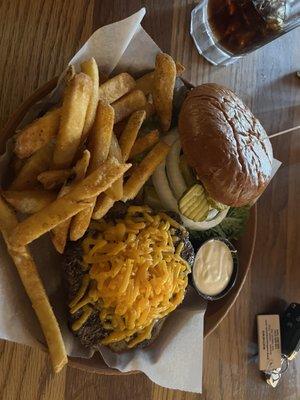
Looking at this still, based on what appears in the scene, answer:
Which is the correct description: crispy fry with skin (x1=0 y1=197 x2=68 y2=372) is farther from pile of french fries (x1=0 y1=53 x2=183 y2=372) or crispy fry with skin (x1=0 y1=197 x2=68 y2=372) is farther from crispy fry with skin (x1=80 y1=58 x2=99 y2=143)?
crispy fry with skin (x1=80 y1=58 x2=99 y2=143)

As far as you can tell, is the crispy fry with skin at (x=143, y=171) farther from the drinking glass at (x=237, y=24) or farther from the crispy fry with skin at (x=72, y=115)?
the drinking glass at (x=237, y=24)

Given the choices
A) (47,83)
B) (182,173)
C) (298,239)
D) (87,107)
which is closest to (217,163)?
(182,173)

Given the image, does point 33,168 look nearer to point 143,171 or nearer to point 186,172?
point 143,171

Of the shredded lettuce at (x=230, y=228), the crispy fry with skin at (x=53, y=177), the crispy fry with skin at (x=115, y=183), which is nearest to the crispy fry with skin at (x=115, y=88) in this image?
the crispy fry with skin at (x=115, y=183)

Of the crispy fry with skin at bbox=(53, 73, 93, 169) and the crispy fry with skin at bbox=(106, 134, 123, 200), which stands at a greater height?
the crispy fry with skin at bbox=(53, 73, 93, 169)

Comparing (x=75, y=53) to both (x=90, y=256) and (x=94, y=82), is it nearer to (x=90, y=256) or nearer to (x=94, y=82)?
(x=94, y=82)

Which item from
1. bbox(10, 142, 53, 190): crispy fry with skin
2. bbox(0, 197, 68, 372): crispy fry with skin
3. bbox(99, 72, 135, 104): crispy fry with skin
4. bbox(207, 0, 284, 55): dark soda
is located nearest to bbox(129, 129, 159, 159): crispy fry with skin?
bbox(99, 72, 135, 104): crispy fry with skin
